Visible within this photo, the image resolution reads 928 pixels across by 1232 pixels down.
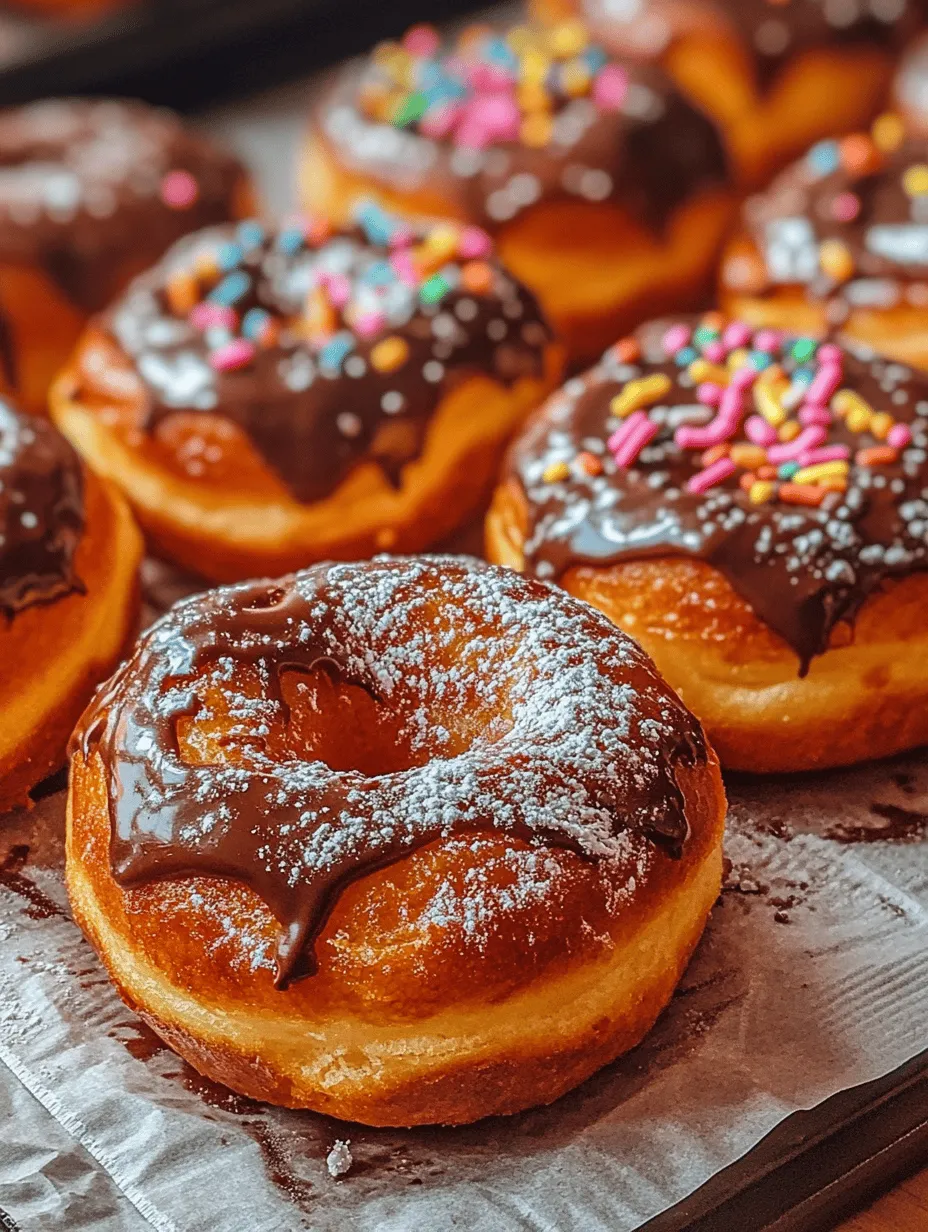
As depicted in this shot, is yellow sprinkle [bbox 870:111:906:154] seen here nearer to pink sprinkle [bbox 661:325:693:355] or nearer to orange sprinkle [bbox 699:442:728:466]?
pink sprinkle [bbox 661:325:693:355]

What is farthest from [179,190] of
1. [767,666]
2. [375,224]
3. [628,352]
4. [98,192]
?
[767,666]

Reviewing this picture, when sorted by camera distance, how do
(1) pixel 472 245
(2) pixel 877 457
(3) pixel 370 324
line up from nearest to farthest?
(2) pixel 877 457
(3) pixel 370 324
(1) pixel 472 245

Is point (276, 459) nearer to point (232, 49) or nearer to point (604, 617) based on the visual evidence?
point (604, 617)

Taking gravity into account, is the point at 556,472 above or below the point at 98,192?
below

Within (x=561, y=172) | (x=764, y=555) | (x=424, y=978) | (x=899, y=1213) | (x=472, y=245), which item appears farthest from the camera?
(x=561, y=172)

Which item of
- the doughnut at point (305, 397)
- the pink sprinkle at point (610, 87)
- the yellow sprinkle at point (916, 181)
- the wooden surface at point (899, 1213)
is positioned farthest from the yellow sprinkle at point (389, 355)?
the wooden surface at point (899, 1213)

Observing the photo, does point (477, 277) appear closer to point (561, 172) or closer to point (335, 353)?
point (335, 353)

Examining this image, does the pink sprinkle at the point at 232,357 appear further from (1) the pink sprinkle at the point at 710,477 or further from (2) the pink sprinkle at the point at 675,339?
(1) the pink sprinkle at the point at 710,477

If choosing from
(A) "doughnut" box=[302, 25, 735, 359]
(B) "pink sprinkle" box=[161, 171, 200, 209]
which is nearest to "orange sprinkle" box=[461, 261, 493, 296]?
(A) "doughnut" box=[302, 25, 735, 359]
